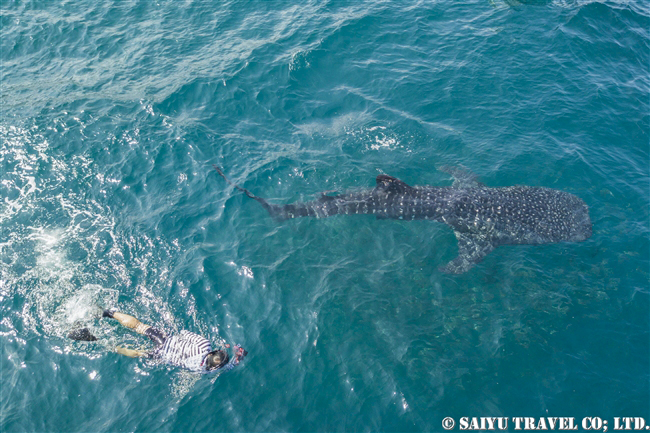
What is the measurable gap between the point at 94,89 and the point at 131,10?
10140 millimetres

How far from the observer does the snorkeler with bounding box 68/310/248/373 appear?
13.0 meters

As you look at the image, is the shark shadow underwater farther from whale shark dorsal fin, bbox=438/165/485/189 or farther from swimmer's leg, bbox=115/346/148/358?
swimmer's leg, bbox=115/346/148/358

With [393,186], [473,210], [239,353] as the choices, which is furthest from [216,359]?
[473,210]

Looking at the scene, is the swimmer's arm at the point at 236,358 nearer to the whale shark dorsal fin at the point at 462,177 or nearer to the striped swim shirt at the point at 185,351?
the striped swim shirt at the point at 185,351

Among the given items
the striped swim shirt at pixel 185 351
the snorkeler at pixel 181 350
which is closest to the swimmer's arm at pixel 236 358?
the snorkeler at pixel 181 350

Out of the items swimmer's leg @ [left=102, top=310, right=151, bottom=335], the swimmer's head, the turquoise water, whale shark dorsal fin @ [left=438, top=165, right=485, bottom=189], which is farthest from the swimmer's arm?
whale shark dorsal fin @ [left=438, top=165, right=485, bottom=189]

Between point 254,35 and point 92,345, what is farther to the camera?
point 254,35

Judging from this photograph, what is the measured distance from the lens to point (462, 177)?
19.8 m

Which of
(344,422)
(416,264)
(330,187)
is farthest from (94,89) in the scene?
(344,422)

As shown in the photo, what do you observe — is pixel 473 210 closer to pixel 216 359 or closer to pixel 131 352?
pixel 216 359

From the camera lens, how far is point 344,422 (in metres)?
12.4

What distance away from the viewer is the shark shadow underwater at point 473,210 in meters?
17.3

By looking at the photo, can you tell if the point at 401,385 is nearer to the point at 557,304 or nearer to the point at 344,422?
the point at 344,422

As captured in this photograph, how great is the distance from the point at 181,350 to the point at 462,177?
14.9 m
